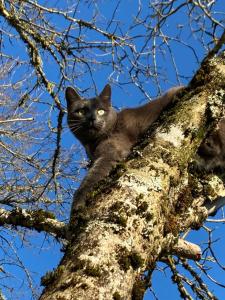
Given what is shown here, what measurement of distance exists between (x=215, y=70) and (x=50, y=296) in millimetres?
1923

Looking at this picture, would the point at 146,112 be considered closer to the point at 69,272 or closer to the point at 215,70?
the point at 215,70

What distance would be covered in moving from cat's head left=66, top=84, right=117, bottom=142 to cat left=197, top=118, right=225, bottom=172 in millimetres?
1423

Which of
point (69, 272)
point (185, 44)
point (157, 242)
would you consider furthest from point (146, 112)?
point (69, 272)

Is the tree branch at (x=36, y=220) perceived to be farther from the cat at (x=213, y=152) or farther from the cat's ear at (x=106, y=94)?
the cat's ear at (x=106, y=94)

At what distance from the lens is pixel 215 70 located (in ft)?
9.32

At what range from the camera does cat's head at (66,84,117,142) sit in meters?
4.77

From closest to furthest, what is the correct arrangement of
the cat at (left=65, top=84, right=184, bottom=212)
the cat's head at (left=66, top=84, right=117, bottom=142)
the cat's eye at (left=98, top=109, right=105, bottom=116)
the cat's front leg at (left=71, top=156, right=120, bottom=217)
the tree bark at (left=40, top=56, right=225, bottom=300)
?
the tree bark at (left=40, top=56, right=225, bottom=300), the cat's front leg at (left=71, top=156, right=120, bottom=217), the cat at (left=65, top=84, right=184, bottom=212), the cat's head at (left=66, top=84, right=117, bottom=142), the cat's eye at (left=98, top=109, right=105, bottom=116)

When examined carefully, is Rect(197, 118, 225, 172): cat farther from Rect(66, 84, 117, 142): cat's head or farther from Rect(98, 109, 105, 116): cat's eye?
Rect(98, 109, 105, 116): cat's eye

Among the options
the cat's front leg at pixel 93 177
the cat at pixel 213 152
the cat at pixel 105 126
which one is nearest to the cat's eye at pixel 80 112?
the cat at pixel 105 126

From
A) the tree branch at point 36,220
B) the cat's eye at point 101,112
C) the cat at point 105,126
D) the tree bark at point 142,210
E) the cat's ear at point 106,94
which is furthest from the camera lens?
the cat's ear at point 106,94

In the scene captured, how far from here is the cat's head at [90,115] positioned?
4.77 meters

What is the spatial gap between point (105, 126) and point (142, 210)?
287 cm

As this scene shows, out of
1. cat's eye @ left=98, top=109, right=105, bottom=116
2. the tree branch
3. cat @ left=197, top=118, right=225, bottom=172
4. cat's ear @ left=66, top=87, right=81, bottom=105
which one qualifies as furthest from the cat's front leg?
cat's ear @ left=66, top=87, right=81, bottom=105

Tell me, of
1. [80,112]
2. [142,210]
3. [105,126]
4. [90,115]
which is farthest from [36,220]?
[80,112]
